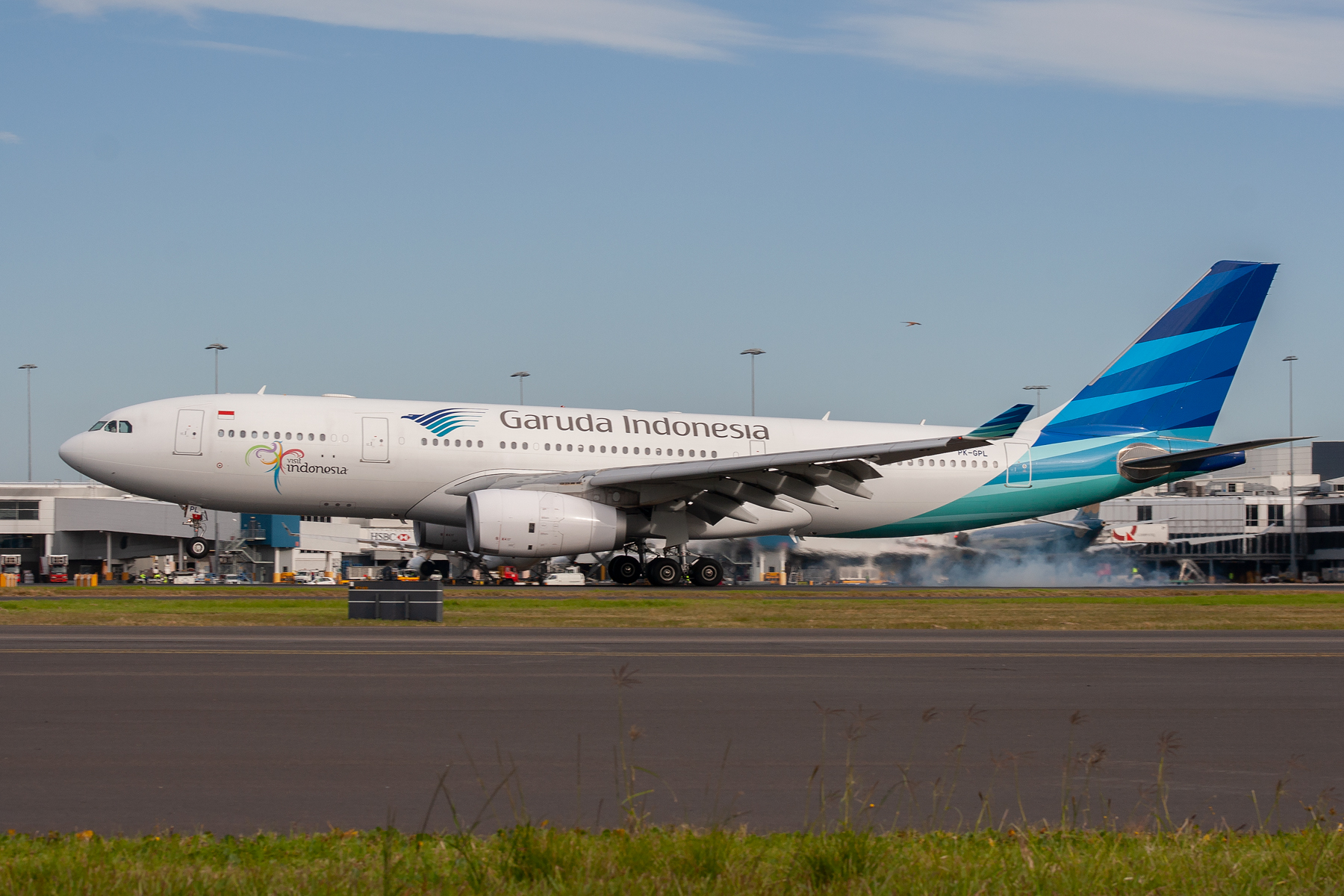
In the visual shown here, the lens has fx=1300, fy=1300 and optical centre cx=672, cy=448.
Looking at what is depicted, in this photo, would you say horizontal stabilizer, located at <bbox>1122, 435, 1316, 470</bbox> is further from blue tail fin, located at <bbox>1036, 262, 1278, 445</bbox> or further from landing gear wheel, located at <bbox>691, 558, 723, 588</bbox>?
landing gear wheel, located at <bbox>691, 558, 723, 588</bbox>

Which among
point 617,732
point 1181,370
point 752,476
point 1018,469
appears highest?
point 1181,370

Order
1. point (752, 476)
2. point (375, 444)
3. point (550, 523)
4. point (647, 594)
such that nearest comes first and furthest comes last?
point (647, 594)
point (550, 523)
point (375, 444)
point (752, 476)

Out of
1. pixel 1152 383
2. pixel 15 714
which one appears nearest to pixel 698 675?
pixel 15 714

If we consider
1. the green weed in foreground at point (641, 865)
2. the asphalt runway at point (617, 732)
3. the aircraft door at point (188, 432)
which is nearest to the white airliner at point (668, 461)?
the aircraft door at point (188, 432)

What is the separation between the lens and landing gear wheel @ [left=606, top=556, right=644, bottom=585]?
32.1 metres

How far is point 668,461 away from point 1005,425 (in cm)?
818

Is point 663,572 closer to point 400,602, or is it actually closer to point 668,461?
point 668,461

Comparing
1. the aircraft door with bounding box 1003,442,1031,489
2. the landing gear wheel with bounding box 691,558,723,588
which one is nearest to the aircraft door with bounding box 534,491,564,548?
the landing gear wheel with bounding box 691,558,723,588

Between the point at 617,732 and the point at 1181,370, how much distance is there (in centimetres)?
3065

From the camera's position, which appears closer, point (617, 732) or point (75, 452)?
point (617, 732)

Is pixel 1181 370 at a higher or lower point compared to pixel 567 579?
higher

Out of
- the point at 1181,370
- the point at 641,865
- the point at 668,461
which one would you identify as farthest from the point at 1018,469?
the point at 641,865

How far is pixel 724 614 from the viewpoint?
824 inches

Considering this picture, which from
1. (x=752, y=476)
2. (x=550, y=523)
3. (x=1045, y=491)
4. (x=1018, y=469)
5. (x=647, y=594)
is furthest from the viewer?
(x=1045, y=491)
